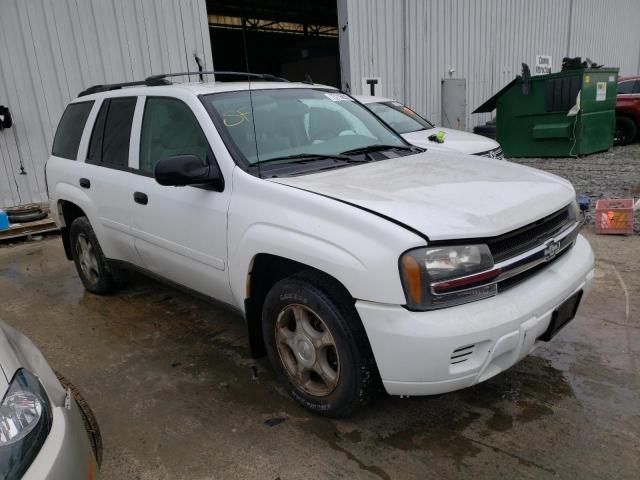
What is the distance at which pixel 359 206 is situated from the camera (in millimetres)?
2322

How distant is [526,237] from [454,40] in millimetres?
12479

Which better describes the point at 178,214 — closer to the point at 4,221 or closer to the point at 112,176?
the point at 112,176

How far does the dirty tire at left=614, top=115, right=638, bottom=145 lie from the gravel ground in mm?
255

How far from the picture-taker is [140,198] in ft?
11.5

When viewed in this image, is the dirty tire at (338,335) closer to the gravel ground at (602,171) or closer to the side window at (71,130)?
the side window at (71,130)

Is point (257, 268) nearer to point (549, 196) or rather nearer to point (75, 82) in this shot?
point (549, 196)

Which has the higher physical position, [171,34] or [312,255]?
[171,34]

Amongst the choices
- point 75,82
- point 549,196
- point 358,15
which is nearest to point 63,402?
point 549,196

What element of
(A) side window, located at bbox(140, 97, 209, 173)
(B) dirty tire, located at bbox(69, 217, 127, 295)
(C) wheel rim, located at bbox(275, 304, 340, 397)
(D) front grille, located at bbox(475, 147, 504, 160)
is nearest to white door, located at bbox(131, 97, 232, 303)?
(A) side window, located at bbox(140, 97, 209, 173)

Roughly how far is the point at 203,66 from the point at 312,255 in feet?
25.6

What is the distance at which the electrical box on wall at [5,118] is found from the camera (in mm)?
7519

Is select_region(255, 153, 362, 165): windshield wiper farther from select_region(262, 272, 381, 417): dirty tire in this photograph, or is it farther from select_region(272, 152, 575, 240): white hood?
select_region(262, 272, 381, 417): dirty tire

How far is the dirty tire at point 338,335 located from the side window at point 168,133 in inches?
39.2


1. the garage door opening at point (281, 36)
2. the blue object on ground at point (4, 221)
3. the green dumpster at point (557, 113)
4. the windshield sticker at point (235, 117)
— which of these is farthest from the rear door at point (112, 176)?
the garage door opening at point (281, 36)
